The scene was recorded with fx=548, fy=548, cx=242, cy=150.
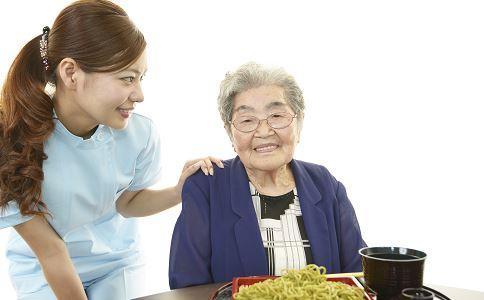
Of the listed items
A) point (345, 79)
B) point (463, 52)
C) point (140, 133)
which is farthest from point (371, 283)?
point (463, 52)

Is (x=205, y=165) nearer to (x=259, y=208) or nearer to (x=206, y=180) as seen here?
(x=206, y=180)

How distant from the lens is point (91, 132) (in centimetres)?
198

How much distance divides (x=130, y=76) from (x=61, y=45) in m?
0.24

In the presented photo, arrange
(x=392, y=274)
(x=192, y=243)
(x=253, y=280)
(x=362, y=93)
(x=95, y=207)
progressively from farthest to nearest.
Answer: (x=362, y=93)
(x=95, y=207)
(x=192, y=243)
(x=253, y=280)
(x=392, y=274)

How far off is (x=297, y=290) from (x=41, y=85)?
112cm

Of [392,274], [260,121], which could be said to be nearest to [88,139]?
[260,121]

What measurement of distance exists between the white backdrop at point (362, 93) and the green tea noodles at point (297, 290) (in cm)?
181

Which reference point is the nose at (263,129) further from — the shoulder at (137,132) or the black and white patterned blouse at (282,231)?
the shoulder at (137,132)

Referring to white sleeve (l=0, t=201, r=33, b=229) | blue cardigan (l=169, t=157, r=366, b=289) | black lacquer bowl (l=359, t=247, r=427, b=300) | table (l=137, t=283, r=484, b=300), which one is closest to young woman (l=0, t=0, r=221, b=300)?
white sleeve (l=0, t=201, r=33, b=229)

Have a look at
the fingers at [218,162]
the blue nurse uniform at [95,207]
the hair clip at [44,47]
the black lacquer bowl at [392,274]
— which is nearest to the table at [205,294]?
the black lacquer bowl at [392,274]

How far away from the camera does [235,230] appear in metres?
1.71

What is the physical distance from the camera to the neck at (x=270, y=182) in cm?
185

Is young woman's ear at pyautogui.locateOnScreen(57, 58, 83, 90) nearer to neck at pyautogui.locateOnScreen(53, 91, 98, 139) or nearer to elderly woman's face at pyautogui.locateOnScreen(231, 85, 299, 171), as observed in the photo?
neck at pyautogui.locateOnScreen(53, 91, 98, 139)

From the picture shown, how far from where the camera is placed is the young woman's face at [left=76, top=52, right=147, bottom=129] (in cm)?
177
